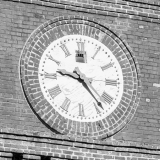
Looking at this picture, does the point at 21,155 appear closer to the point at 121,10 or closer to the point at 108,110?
the point at 108,110

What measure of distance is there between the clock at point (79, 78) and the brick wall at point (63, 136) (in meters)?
0.17

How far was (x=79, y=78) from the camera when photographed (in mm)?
21625

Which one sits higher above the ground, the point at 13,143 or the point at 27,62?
the point at 27,62

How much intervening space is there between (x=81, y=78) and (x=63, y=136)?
127 cm

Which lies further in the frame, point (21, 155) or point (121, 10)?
point (121, 10)

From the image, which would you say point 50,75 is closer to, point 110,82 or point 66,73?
point 66,73

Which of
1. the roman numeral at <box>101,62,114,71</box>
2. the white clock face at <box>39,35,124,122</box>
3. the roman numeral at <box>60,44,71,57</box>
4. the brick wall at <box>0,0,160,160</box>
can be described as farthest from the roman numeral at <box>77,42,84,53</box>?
the brick wall at <box>0,0,160,160</box>

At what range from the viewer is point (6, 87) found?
21.1 meters

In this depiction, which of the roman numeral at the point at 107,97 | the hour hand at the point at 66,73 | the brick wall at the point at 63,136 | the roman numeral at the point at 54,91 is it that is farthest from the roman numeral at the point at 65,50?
the roman numeral at the point at 107,97

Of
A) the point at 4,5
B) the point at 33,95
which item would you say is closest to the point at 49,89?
the point at 33,95

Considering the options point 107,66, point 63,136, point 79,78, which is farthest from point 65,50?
point 63,136

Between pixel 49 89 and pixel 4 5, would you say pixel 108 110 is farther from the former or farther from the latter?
pixel 4 5

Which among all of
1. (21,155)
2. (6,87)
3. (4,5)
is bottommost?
(21,155)

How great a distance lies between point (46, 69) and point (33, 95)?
0.62 meters
